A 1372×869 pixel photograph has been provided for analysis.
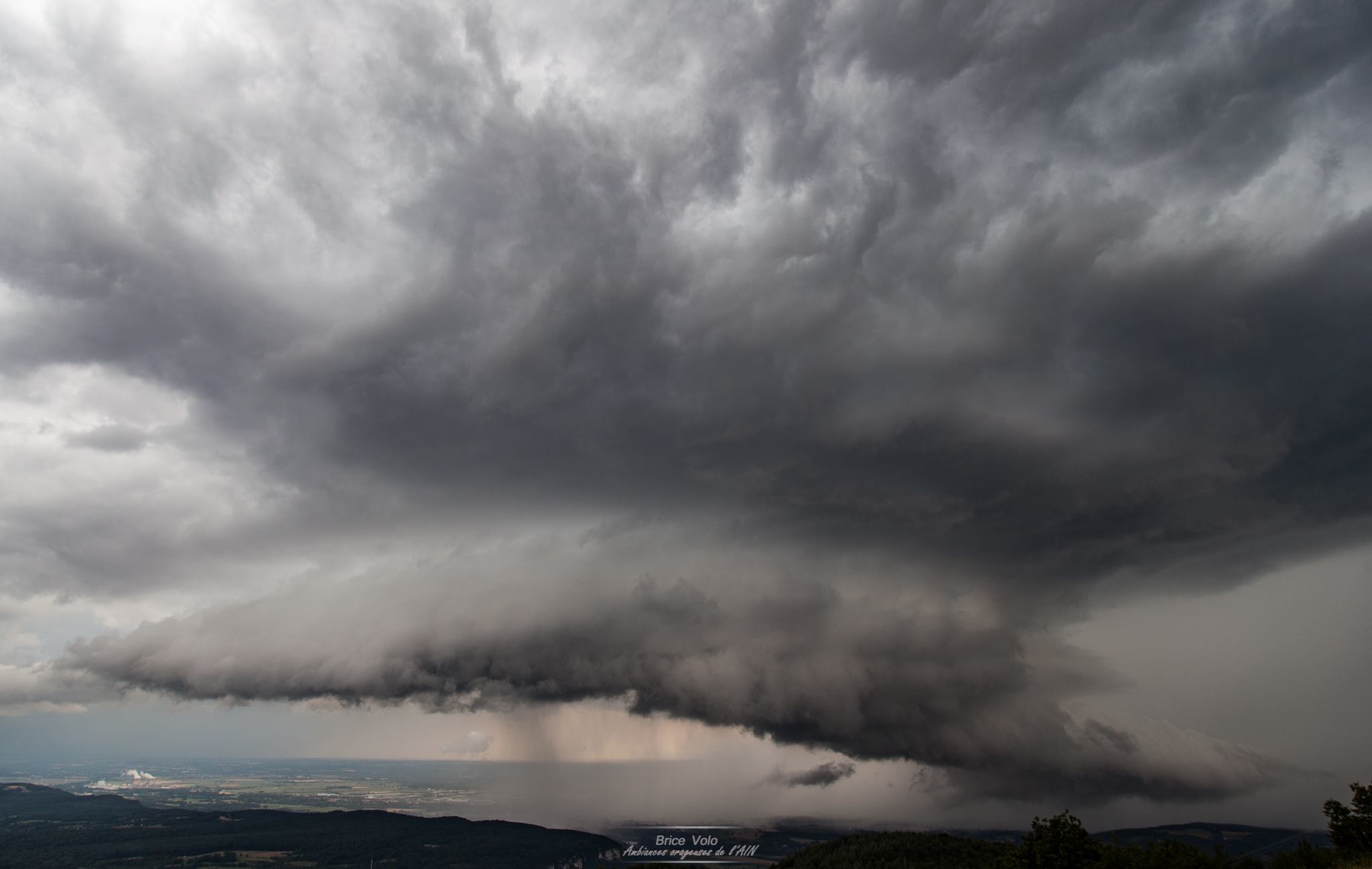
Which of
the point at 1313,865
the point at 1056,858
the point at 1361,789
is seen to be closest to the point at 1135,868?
the point at 1056,858

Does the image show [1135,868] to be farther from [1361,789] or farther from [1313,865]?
[1361,789]

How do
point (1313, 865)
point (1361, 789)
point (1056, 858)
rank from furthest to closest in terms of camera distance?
point (1361, 789), point (1056, 858), point (1313, 865)

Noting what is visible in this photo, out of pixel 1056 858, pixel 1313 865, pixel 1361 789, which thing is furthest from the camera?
pixel 1361 789
